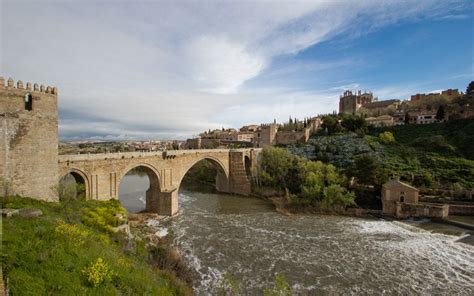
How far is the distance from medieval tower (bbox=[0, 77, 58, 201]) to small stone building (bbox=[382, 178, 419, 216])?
22.5 metres

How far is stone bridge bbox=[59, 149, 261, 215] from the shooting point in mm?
16109

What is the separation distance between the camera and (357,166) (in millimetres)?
24328

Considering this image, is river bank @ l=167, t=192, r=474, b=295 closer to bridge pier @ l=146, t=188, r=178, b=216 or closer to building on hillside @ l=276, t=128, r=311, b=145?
bridge pier @ l=146, t=188, r=178, b=216

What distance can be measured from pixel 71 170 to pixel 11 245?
33.6ft

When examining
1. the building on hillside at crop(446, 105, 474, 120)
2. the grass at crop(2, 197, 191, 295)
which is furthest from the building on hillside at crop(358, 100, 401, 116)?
the grass at crop(2, 197, 191, 295)

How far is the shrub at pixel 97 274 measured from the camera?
18.5ft

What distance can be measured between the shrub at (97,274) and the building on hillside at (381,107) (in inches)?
2559

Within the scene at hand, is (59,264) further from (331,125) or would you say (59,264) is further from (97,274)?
(331,125)

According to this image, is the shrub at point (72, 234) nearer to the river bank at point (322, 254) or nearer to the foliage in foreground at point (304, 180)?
the river bank at point (322, 254)

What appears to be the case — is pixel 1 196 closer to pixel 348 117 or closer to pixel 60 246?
pixel 60 246

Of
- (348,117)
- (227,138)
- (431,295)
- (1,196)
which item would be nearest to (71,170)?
(1,196)

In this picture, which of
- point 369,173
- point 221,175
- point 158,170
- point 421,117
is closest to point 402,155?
point 369,173

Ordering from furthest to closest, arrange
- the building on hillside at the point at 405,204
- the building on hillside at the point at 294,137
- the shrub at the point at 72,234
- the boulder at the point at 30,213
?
the building on hillside at the point at 294,137
the building on hillside at the point at 405,204
the boulder at the point at 30,213
the shrub at the point at 72,234

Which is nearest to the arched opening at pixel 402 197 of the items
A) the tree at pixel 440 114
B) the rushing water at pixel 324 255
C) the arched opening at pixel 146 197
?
the rushing water at pixel 324 255
